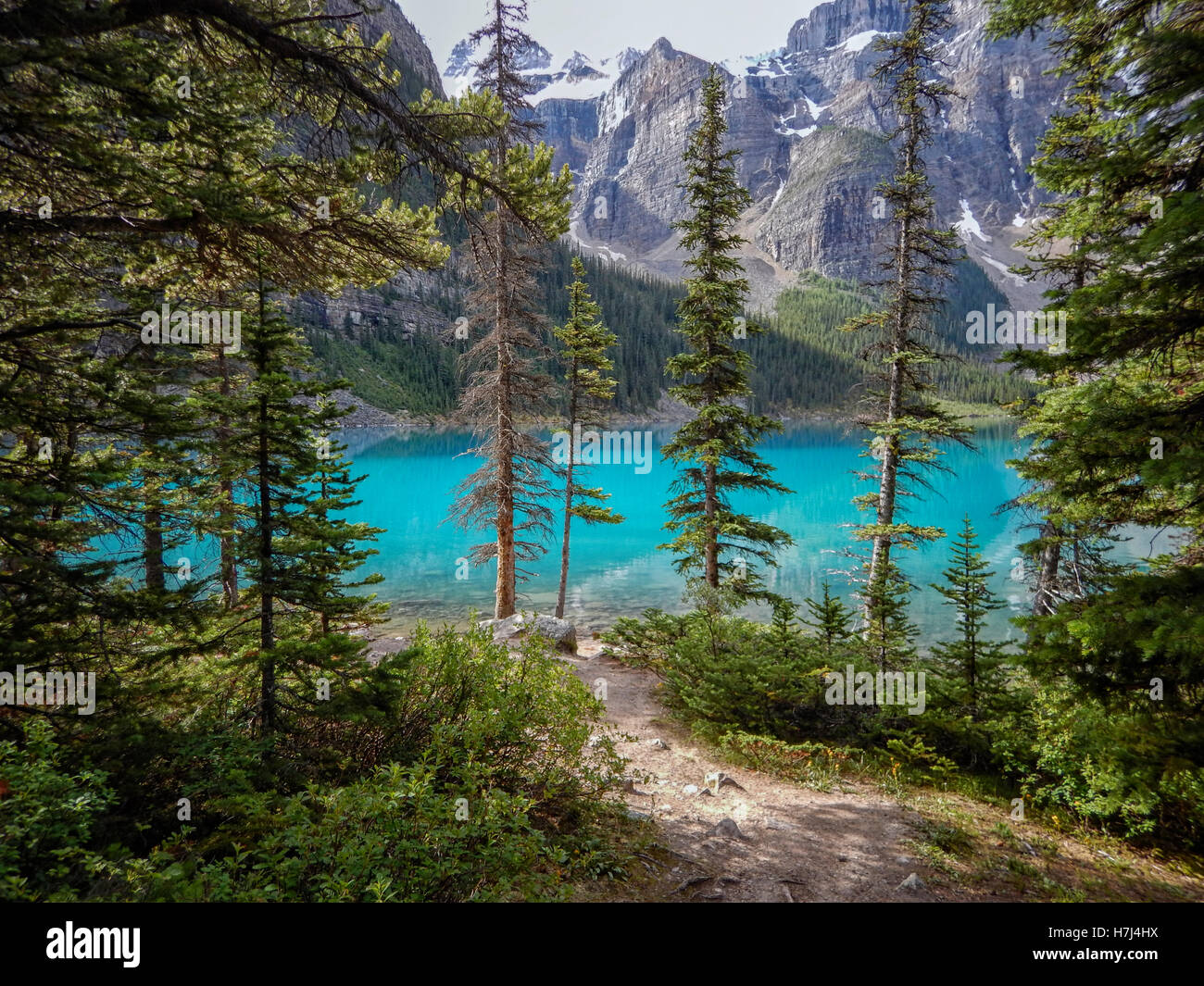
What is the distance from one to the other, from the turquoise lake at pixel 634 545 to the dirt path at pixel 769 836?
6.71 meters

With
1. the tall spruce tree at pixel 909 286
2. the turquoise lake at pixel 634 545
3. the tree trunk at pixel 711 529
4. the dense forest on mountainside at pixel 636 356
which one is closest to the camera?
the tree trunk at pixel 711 529

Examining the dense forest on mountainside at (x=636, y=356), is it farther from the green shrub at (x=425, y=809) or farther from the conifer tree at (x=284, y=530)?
the green shrub at (x=425, y=809)

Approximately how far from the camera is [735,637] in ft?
34.7

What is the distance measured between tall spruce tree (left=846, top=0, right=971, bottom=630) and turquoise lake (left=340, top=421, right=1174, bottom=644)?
1.60m

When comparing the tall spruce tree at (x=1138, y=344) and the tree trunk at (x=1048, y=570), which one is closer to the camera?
the tall spruce tree at (x=1138, y=344)

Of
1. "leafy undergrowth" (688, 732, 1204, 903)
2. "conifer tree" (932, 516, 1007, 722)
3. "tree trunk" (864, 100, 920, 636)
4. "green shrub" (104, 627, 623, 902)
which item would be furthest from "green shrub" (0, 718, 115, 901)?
"tree trunk" (864, 100, 920, 636)

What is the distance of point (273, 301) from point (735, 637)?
370 inches

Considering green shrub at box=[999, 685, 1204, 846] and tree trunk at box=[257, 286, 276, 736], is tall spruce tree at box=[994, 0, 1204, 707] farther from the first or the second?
tree trunk at box=[257, 286, 276, 736]

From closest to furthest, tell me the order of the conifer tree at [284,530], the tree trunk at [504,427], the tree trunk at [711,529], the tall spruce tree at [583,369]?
the conifer tree at [284,530]
the tree trunk at [711,529]
the tree trunk at [504,427]
the tall spruce tree at [583,369]

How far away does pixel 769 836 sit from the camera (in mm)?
6031

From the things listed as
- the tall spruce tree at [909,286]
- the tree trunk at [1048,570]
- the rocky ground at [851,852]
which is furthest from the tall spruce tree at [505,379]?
the tree trunk at [1048,570]

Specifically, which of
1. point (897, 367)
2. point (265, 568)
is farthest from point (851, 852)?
point (897, 367)

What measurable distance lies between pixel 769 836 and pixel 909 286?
13890 millimetres

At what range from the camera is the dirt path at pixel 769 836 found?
16.3 ft
